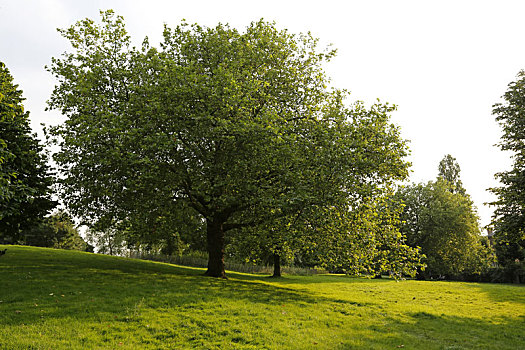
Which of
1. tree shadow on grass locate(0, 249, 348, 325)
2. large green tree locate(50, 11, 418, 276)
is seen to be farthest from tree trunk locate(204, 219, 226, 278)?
tree shadow on grass locate(0, 249, 348, 325)

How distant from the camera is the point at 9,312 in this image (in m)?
12.1

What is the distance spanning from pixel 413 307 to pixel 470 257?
45530 mm

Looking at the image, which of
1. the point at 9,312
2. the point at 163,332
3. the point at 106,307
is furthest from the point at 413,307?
the point at 9,312

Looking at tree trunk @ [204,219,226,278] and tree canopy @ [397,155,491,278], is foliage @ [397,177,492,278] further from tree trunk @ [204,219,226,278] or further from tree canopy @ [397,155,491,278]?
tree trunk @ [204,219,226,278]

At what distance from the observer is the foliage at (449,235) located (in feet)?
193

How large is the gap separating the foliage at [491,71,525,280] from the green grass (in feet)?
24.3

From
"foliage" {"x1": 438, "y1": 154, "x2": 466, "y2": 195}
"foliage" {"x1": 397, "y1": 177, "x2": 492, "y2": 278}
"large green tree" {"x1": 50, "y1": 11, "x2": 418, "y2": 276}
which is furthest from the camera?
"foliage" {"x1": 438, "y1": 154, "x2": 466, "y2": 195}

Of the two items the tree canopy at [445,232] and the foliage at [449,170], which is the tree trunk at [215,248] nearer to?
the tree canopy at [445,232]

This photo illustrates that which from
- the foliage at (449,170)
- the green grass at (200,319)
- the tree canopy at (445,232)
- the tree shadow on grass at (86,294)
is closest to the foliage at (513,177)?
the green grass at (200,319)

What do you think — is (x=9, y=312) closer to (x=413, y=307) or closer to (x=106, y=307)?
(x=106, y=307)

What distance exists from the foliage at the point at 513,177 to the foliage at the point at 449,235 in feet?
101

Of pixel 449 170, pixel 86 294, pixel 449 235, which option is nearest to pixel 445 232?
pixel 449 235

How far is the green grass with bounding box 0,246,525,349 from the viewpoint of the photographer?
429 inches

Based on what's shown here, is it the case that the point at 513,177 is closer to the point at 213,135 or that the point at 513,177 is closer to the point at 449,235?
the point at 213,135
